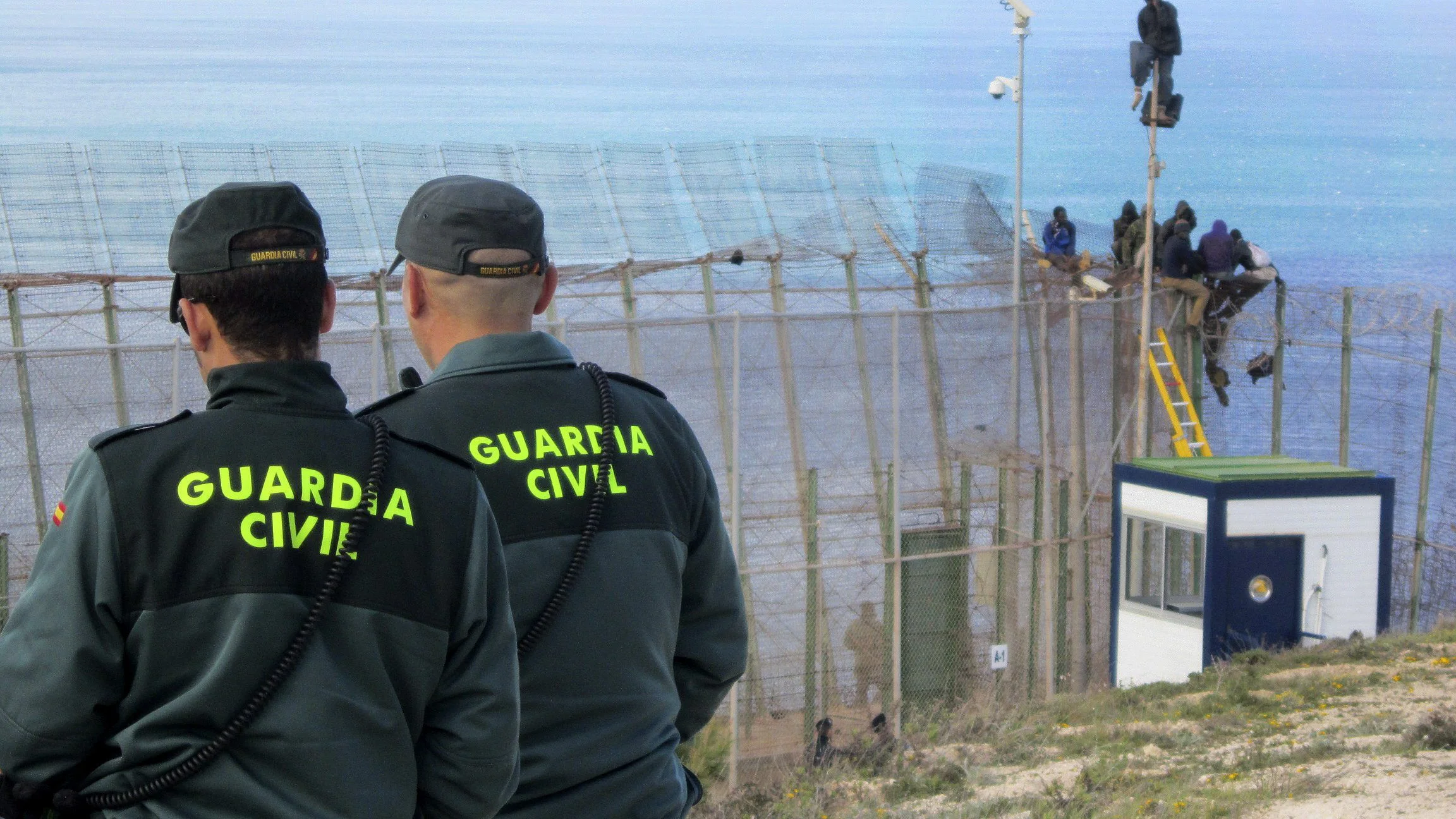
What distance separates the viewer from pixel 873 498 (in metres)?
14.1

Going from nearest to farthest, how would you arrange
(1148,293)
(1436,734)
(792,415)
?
1. (1436,734)
2. (792,415)
3. (1148,293)

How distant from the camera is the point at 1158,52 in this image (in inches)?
601

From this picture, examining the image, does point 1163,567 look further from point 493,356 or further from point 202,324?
point 202,324

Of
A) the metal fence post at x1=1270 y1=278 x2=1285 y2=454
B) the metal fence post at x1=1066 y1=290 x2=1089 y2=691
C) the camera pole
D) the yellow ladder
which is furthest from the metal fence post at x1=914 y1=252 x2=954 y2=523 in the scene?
the metal fence post at x1=1270 y1=278 x2=1285 y2=454

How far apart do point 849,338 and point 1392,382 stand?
10096 millimetres

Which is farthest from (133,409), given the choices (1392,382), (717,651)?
(1392,382)

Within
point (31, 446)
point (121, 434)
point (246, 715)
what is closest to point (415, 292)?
point (121, 434)

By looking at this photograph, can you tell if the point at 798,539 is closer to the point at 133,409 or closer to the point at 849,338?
the point at 849,338

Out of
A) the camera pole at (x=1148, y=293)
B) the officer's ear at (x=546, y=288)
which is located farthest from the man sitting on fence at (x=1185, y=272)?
the officer's ear at (x=546, y=288)

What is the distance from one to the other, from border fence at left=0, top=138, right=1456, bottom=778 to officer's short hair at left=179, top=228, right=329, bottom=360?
8.88 metres

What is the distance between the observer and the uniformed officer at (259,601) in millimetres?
1869

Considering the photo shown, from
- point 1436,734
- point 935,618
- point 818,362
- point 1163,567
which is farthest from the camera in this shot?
point 935,618

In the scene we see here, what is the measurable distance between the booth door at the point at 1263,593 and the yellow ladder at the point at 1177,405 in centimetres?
316

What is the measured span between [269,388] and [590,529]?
60cm
